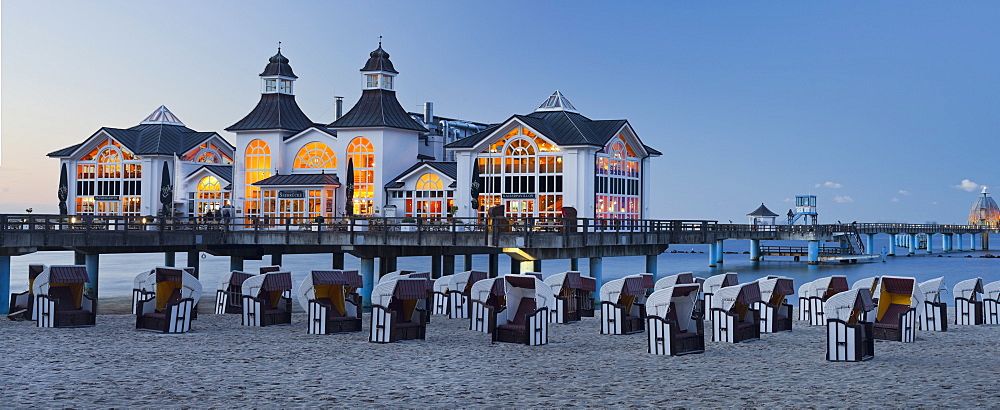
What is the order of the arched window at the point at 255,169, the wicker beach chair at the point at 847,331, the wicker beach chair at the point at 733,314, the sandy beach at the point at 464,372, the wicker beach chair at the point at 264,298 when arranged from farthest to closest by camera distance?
the arched window at the point at 255,169 → the wicker beach chair at the point at 264,298 → the wicker beach chair at the point at 733,314 → the wicker beach chair at the point at 847,331 → the sandy beach at the point at 464,372

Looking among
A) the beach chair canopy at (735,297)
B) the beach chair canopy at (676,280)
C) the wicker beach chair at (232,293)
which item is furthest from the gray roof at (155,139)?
the beach chair canopy at (735,297)

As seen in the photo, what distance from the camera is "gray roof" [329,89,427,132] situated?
4738 centimetres

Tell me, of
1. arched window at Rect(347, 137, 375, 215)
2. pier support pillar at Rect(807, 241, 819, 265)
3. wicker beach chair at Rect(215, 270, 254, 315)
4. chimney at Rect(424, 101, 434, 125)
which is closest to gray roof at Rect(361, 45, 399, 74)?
arched window at Rect(347, 137, 375, 215)

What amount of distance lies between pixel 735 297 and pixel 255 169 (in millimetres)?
35103

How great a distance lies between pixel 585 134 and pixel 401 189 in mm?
9414

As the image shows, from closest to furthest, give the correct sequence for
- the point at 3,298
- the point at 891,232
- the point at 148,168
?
the point at 3,298, the point at 148,168, the point at 891,232

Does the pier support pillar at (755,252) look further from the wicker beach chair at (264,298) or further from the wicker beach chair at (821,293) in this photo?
the wicker beach chair at (264,298)

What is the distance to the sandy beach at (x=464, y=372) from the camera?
12445 millimetres

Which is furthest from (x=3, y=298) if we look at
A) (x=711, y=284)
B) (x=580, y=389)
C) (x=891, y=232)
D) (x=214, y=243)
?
(x=891, y=232)

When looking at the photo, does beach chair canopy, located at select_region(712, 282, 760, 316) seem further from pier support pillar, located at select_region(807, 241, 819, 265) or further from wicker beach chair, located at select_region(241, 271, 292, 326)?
pier support pillar, located at select_region(807, 241, 819, 265)

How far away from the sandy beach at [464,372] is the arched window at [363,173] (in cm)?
2721

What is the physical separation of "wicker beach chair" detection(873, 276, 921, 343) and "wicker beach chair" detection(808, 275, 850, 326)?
3269 millimetres

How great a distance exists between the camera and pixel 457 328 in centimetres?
2170

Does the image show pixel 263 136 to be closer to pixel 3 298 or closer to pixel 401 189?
pixel 401 189
